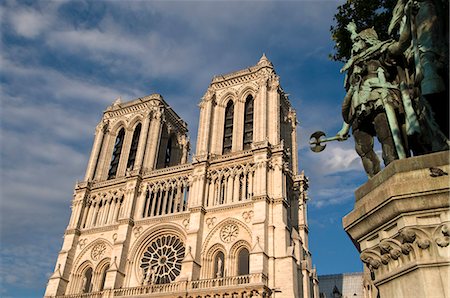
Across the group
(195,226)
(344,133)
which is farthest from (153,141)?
(344,133)

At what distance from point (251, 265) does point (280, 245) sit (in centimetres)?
225

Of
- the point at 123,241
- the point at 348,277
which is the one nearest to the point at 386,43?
the point at 123,241

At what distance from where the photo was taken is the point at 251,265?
73.6 feet

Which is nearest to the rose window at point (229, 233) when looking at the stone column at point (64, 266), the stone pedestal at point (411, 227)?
the stone column at point (64, 266)

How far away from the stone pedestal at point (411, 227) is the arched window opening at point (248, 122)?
27.0 metres

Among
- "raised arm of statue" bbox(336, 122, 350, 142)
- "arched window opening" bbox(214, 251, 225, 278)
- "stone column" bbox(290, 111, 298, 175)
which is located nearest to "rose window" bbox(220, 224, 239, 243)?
"arched window opening" bbox(214, 251, 225, 278)

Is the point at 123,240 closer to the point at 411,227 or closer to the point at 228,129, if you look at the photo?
the point at 228,129

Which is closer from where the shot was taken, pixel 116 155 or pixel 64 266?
pixel 64 266

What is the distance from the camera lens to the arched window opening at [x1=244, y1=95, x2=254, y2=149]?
3071cm

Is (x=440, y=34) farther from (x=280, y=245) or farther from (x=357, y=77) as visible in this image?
(x=280, y=245)

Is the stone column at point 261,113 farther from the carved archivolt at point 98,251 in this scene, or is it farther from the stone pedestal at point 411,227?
the stone pedestal at point 411,227

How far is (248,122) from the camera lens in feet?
104

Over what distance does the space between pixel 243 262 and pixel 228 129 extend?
10.7 m

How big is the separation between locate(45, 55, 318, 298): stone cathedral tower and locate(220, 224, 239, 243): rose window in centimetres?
7
